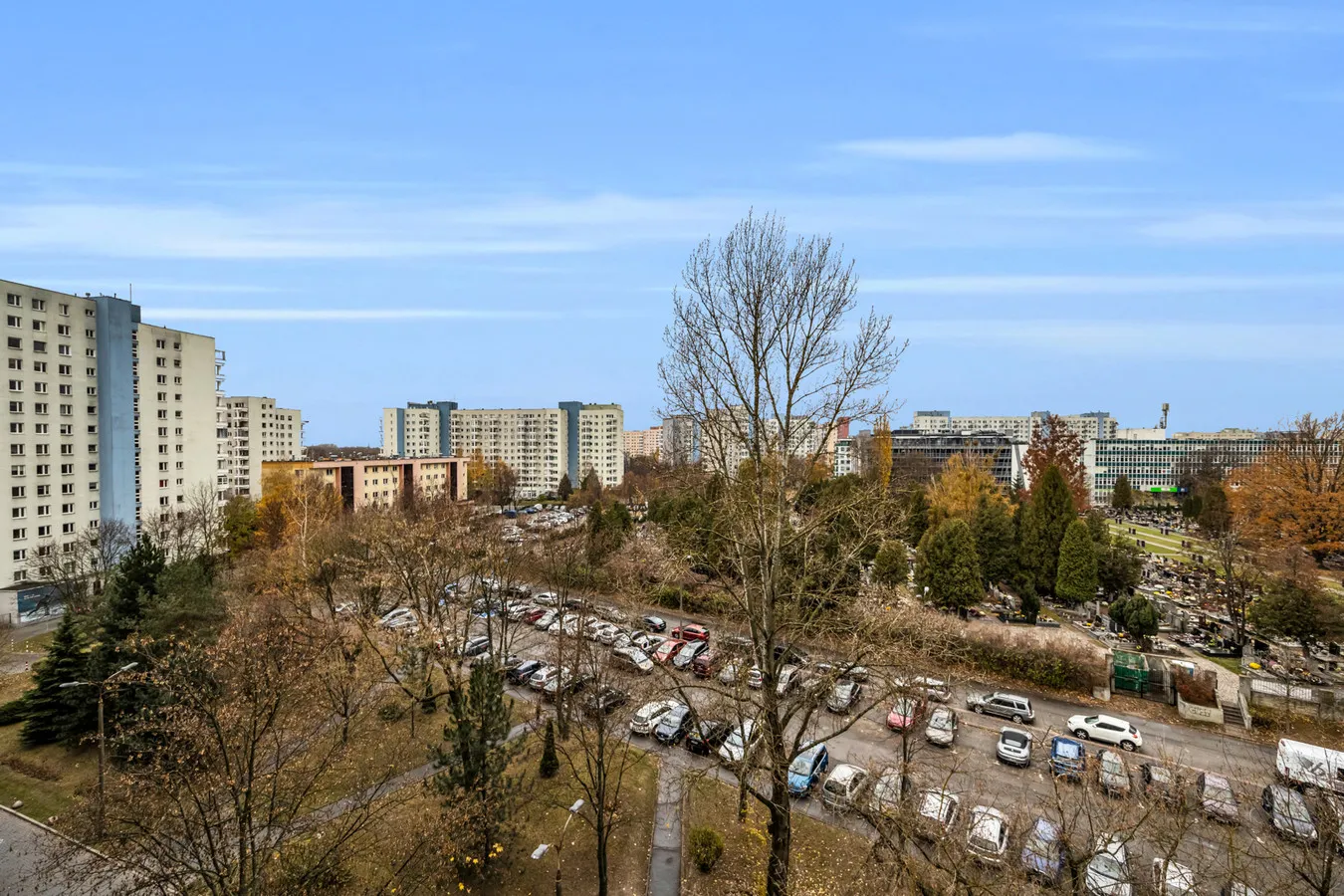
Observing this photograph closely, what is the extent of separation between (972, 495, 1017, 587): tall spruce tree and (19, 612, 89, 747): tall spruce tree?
3272 cm

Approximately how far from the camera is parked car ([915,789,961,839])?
896cm

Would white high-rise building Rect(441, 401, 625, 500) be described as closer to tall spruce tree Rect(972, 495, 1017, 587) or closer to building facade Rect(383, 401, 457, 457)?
building facade Rect(383, 401, 457, 457)

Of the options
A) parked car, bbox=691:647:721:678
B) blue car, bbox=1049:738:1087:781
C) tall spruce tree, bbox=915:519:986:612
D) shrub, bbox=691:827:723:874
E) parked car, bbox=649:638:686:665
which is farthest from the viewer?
tall spruce tree, bbox=915:519:986:612

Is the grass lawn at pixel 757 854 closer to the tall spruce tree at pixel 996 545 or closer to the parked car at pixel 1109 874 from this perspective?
the parked car at pixel 1109 874

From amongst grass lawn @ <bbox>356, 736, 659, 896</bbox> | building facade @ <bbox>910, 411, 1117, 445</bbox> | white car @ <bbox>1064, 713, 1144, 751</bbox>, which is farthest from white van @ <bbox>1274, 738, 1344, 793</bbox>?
building facade @ <bbox>910, 411, 1117, 445</bbox>

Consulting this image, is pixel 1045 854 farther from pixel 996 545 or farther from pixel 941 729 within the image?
pixel 996 545

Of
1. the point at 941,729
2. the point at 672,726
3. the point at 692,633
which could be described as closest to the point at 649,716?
the point at 672,726

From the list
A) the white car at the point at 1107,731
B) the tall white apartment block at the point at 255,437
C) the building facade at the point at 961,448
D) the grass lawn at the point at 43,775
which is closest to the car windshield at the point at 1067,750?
the white car at the point at 1107,731

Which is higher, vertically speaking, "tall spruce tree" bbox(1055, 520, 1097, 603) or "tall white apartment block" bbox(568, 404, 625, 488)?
"tall white apartment block" bbox(568, 404, 625, 488)

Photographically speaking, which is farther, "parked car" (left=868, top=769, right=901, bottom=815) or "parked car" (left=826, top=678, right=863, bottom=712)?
"parked car" (left=826, top=678, right=863, bottom=712)

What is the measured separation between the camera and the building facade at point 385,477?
59219 mm

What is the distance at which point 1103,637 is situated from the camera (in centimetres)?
2645

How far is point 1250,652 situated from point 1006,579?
8624mm

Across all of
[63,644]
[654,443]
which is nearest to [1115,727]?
[63,644]
